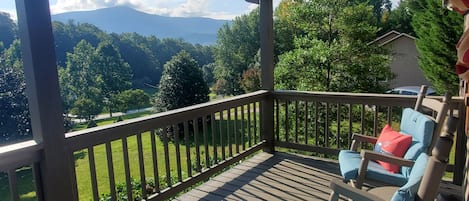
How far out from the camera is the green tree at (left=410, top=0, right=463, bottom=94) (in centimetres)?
962

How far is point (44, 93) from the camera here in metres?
1.92

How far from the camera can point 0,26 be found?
4328mm

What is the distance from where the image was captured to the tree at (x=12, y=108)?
601 centimetres

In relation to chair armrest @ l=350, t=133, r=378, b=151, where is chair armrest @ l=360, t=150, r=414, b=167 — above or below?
above

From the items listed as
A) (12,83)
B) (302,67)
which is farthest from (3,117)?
(302,67)

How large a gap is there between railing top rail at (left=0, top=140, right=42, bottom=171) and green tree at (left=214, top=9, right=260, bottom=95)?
8.78 meters

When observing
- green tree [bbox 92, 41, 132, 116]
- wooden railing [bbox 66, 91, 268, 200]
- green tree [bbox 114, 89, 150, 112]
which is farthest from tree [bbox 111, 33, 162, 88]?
wooden railing [bbox 66, 91, 268, 200]

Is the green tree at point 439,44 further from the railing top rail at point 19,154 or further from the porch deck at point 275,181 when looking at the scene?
the railing top rail at point 19,154

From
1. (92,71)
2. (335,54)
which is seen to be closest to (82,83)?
(92,71)

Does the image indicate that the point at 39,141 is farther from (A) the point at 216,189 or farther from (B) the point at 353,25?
(B) the point at 353,25

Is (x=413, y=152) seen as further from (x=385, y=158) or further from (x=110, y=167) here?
(x=110, y=167)

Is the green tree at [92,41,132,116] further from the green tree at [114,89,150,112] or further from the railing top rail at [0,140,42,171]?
the railing top rail at [0,140,42,171]

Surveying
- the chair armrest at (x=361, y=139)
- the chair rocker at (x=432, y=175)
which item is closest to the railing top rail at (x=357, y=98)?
the chair armrest at (x=361, y=139)

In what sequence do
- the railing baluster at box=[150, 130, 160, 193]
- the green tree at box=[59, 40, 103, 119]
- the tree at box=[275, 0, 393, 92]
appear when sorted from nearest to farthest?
1. the railing baluster at box=[150, 130, 160, 193]
2. the green tree at box=[59, 40, 103, 119]
3. the tree at box=[275, 0, 393, 92]
